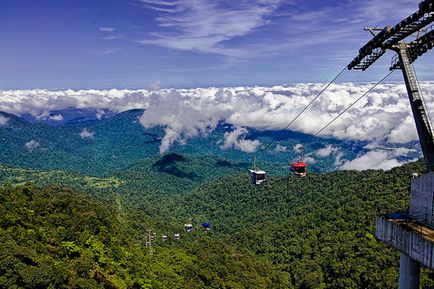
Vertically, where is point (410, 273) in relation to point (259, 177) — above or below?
above

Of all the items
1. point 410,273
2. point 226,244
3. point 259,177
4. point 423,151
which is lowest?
point 226,244

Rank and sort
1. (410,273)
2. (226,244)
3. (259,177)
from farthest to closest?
1. (259,177)
2. (226,244)
3. (410,273)

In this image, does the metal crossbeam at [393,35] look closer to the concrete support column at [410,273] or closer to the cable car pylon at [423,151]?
the cable car pylon at [423,151]

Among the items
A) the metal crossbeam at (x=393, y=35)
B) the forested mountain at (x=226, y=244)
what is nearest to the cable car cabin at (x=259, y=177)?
the forested mountain at (x=226, y=244)

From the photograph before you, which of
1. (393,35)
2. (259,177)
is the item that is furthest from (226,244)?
(393,35)

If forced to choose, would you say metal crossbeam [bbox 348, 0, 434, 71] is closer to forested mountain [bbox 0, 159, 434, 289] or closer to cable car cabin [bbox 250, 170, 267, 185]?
forested mountain [bbox 0, 159, 434, 289]

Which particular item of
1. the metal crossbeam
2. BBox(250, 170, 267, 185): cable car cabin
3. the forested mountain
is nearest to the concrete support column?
the metal crossbeam

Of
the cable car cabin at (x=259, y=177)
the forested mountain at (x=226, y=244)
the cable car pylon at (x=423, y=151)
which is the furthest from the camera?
the cable car cabin at (x=259, y=177)

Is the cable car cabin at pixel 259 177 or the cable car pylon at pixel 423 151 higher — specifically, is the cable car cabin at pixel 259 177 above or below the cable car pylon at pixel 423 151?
below

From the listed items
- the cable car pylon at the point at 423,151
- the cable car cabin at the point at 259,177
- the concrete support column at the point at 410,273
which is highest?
the cable car pylon at the point at 423,151

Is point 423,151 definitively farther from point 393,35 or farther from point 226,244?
point 226,244
